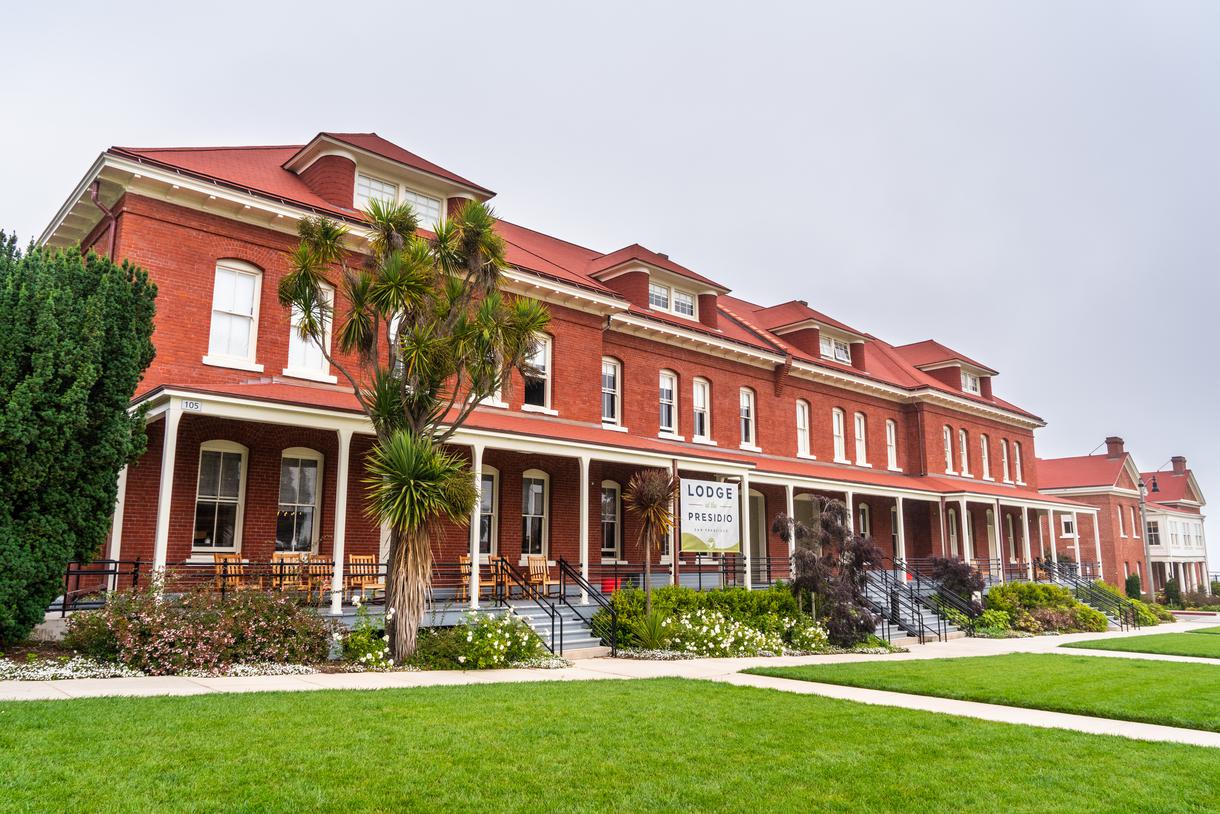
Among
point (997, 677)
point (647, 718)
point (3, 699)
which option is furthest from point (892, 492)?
point (3, 699)

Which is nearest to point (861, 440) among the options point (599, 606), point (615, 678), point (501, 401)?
point (501, 401)

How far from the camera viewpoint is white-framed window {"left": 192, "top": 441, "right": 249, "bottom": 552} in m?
15.4

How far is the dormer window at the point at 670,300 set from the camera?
2628 centimetres

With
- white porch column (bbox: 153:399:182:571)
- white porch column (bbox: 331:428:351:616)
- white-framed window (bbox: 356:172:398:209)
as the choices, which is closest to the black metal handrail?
white porch column (bbox: 331:428:351:616)

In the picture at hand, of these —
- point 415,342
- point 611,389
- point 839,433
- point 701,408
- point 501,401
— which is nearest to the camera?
point 415,342

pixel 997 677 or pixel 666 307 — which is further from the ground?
pixel 666 307

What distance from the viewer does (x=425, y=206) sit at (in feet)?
67.5

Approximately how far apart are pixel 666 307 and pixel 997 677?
16.0 m

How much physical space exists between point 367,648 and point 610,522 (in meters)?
10.8

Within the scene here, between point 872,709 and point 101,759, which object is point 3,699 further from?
point 872,709

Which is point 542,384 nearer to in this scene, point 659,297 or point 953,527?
point 659,297

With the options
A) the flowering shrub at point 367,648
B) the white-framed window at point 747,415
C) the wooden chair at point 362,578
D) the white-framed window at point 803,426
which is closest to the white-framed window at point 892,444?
the white-framed window at point 803,426

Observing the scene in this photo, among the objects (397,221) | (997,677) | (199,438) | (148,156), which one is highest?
(148,156)

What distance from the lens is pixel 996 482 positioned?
39094 millimetres
